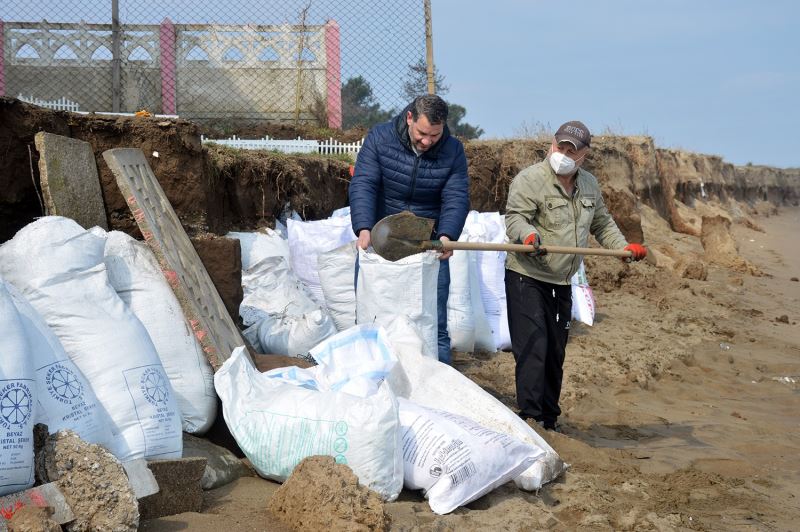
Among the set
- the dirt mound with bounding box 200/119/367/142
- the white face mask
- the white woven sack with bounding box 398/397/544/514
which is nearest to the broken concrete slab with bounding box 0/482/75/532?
the white woven sack with bounding box 398/397/544/514

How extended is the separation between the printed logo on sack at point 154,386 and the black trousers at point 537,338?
6.12ft

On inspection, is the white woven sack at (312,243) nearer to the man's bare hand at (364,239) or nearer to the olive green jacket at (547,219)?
the man's bare hand at (364,239)

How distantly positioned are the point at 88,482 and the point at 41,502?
13cm

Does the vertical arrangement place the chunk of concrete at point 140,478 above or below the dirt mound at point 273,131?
below

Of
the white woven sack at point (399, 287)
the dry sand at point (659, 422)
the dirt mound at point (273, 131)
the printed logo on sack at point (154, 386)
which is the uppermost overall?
the dirt mound at point (273, 131)

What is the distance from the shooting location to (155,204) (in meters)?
4.14

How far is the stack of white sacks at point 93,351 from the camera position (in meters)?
2.47

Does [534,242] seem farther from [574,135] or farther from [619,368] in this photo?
[619,368]

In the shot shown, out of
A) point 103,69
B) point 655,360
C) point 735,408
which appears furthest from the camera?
point 103,69

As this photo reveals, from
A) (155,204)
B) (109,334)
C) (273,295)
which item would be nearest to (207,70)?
(273,295)

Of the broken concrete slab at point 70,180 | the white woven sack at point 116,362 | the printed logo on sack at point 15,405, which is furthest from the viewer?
the broken concrete slab at point 70,180

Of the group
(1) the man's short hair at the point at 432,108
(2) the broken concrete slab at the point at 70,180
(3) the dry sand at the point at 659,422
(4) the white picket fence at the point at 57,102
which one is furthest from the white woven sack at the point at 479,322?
(4) the white picket fence at the point at 57,102

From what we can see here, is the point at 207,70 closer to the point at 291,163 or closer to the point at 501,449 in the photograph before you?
the point at 291,163

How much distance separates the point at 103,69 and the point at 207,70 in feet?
4.72
